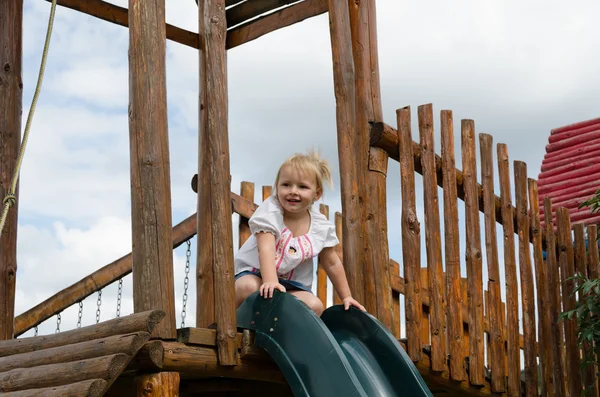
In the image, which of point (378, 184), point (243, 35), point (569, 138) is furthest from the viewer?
point (569, 138)

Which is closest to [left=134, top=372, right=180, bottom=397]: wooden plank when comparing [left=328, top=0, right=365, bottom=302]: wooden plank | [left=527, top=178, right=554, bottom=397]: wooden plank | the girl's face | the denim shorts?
the denim shorts

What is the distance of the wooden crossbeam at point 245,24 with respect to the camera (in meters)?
6.07

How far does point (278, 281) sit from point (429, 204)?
156 cm

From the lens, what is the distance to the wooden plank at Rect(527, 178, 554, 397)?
6906 millimetres

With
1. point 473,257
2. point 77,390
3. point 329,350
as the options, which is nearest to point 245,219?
point 473,257

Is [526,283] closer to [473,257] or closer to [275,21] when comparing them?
[473,257]

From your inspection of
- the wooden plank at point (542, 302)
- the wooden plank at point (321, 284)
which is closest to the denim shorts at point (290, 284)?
the wooden plank at point (321, 284)

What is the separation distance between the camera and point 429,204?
5.83m

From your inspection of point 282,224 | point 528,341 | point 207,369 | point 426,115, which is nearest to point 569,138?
point 528,341

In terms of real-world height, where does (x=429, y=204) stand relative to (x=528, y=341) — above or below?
above

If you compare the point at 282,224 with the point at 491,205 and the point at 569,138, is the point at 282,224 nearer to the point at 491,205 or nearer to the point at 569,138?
the point at 491,205

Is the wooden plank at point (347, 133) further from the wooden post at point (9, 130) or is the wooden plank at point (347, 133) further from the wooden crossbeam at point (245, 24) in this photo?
the wooden post at point (9, 130)

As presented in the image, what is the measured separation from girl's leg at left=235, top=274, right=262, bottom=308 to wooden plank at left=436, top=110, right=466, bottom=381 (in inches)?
65.6

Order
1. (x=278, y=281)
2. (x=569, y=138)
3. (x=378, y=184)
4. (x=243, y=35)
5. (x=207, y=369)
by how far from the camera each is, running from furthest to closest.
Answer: (x=569, y=138), (x=243, y=35), (x=378, y=184), (x=278, y=281), (x=207, y=369)
